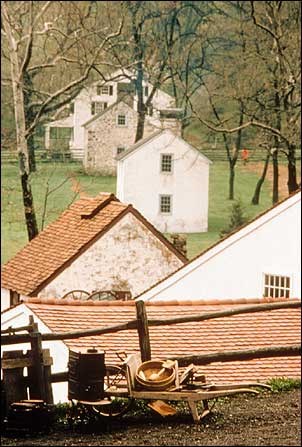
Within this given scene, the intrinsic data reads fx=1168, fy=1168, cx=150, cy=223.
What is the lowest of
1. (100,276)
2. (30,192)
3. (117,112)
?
(100,276)

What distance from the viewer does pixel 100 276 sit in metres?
8.70

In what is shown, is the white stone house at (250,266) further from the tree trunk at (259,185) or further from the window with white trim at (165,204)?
the tree trunk at (259,185)

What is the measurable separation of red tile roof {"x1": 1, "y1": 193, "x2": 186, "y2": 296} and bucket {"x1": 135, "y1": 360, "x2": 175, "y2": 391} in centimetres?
446

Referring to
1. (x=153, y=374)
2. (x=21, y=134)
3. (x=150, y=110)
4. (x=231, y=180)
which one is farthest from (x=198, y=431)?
(x=21, y=134)

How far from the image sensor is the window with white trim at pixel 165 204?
7622 millimetres

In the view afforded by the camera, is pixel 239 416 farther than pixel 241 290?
No

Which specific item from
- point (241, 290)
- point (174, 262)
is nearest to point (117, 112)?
point (174, 262)

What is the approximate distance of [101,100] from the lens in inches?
346

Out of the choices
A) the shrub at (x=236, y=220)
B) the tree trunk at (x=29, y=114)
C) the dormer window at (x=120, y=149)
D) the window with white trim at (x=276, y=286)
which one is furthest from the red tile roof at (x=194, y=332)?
the tree trunk at (x=29, y=114)

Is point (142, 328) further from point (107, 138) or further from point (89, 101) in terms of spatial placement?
point (89, 101)

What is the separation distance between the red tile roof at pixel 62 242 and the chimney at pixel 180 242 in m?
0.45

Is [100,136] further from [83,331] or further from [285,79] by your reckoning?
[83,331]

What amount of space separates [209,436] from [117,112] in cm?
512

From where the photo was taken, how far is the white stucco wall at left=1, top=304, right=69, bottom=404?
4965 mm
